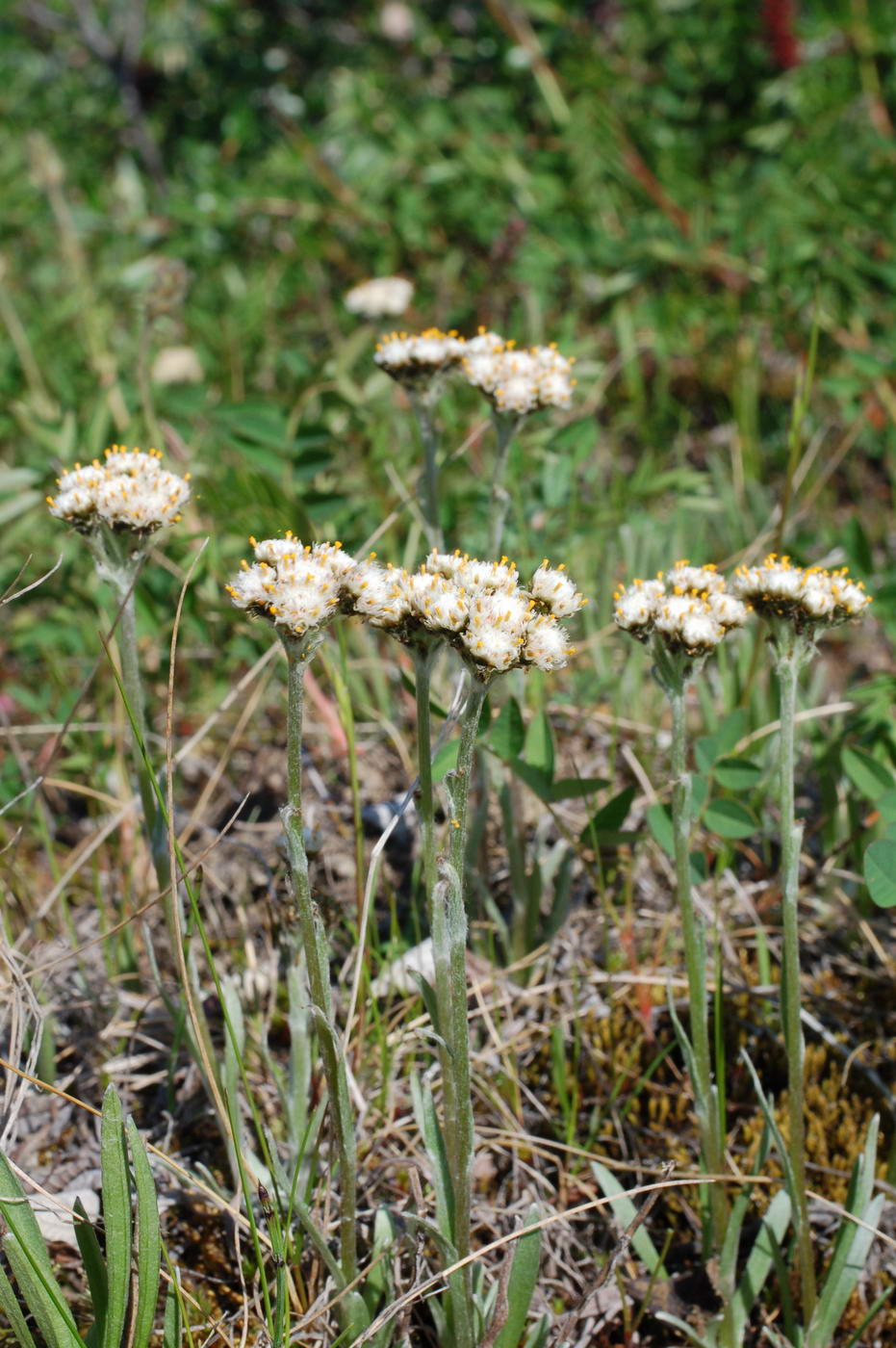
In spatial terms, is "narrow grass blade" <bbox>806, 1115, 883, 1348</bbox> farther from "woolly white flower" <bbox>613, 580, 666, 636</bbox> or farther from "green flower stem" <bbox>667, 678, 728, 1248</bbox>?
"woolly white flower" <bbox>613, 580, 666, 636</bbox>

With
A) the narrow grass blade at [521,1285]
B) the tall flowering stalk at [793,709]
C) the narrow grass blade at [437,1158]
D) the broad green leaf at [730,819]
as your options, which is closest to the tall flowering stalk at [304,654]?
the narrow grass blade at [437,1158]

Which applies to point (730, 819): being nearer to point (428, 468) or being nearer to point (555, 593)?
point (555, 593)

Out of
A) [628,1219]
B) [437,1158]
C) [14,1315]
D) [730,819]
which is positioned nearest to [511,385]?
[730,819]

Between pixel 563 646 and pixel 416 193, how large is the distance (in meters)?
3.83

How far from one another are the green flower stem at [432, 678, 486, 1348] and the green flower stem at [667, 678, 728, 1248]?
0.36 m

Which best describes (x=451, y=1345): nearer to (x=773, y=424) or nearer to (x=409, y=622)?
(x=409, y=622)

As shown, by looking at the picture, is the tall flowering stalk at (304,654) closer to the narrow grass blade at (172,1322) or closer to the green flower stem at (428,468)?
the narrow grass blade at (172,1322)

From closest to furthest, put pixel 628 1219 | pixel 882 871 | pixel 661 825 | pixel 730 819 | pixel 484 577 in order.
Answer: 1. pixel 484 577
2. pixel 882 871
3. pixel 628 1219
4. pixel 661 825
5. pixel 730 819

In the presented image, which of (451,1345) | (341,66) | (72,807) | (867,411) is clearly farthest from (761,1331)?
(341,66)

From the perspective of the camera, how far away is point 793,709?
1.72 m

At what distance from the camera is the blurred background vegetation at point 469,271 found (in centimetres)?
318

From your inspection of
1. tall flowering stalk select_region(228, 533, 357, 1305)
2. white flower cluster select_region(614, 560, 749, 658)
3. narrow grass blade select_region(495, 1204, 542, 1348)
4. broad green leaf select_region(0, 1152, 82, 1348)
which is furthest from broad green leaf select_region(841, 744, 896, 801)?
broad green leaf select_region(0, 1152, 82, 1348)

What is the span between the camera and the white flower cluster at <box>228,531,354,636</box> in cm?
154

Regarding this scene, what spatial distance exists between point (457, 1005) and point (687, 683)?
0.64 m
